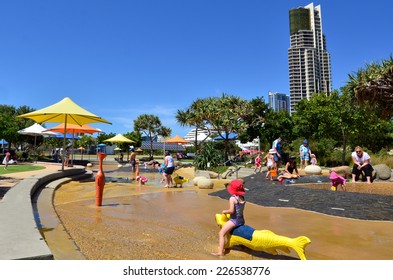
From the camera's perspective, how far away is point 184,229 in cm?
503

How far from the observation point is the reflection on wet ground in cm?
377

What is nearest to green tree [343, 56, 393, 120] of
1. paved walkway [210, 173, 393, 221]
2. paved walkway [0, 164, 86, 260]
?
paved walkway [210, 173, 393, 221]

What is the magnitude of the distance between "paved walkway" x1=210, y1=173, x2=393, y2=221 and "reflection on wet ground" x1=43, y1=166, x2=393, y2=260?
327mm

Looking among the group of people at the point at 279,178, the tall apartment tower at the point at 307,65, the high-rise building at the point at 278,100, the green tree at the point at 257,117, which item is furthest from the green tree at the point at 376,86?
the high-rise building at the point at 278,100

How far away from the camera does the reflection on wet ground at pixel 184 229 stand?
3768mm

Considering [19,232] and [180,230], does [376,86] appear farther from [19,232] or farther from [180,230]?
[19,232]

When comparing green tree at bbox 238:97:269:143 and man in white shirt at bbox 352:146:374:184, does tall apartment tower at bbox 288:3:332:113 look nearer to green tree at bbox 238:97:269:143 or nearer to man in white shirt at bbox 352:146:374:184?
green tree at bbox 238:97:269:143

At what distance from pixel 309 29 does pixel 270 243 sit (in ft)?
Answer: 588

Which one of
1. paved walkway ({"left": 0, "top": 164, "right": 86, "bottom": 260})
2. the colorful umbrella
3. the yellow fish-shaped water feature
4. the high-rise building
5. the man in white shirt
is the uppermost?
the high-rise building
